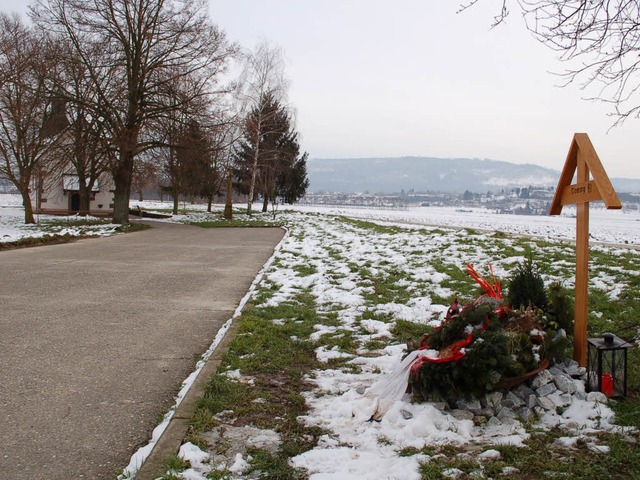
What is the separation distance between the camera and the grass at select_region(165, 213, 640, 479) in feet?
10.1

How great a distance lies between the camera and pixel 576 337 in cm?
446

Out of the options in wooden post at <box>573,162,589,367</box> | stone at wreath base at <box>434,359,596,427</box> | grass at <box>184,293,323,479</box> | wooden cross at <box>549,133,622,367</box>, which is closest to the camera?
grass at <box>184,293,323,479</box>

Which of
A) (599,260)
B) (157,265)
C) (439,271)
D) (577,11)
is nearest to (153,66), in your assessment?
(157,265)

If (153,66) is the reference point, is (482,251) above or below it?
below

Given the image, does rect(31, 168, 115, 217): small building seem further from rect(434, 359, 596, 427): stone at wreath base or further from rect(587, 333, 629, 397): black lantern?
rect(587, 333, 629, 397): black lantern

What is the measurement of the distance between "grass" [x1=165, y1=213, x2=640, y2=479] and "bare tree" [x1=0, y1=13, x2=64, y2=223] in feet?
57.0

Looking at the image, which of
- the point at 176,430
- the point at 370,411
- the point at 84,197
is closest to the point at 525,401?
the point at 370,411

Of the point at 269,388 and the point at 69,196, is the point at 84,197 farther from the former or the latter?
the point at 269,388

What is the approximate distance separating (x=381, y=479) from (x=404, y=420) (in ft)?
2.60

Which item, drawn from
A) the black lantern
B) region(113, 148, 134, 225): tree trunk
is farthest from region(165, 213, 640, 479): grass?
region(113, 148, 134, 225): tree trunk

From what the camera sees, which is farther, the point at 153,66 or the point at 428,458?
the point at 153,66

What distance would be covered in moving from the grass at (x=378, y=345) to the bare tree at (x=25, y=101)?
1736 cm

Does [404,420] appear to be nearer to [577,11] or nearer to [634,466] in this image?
[634,466]

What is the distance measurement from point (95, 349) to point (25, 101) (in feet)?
81.8
